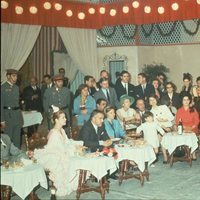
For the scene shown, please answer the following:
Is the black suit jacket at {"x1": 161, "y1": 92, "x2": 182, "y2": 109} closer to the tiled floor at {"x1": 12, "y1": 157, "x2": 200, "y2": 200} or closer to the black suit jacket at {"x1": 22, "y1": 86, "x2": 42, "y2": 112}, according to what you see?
the tiled floor at {"x1": 12, "y1": 157, "x2": 200, "y2": 200}

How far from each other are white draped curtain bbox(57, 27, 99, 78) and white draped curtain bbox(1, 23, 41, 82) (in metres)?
1.42


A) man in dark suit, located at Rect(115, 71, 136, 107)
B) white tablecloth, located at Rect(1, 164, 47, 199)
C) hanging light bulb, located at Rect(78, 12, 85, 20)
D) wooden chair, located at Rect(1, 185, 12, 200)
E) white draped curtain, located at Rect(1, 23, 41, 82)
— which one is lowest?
wooden chair, located at Rect(1, 185, 12, 200)

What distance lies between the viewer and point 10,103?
8242 mm

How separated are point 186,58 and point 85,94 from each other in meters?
7.80

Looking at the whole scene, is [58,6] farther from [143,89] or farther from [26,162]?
[26,162]

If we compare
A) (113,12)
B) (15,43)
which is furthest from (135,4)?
(15,43)

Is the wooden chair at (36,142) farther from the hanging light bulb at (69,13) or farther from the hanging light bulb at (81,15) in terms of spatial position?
the hanging light bulb at (81,15)

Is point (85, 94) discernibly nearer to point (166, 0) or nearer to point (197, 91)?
point (197, 91)

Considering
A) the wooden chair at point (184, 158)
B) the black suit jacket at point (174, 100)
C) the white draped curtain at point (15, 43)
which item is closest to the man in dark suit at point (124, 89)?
the black suit jacket at point (174, 100)

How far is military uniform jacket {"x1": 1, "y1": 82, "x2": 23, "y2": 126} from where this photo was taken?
8.04 m

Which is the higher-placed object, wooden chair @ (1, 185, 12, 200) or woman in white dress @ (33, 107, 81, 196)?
woman in white dress @ (33, 107, 81, 196)

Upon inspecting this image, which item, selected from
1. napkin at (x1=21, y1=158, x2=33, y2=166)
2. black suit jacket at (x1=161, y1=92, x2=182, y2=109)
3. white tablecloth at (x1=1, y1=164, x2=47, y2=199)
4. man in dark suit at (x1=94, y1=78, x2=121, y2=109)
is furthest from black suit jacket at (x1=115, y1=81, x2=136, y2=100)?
white tablecloth at (x1=1, y1=164, x2=47, y2=199)

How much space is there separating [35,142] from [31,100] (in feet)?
15.7

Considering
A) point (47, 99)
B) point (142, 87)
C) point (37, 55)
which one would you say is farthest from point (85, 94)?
point (37, 55)
